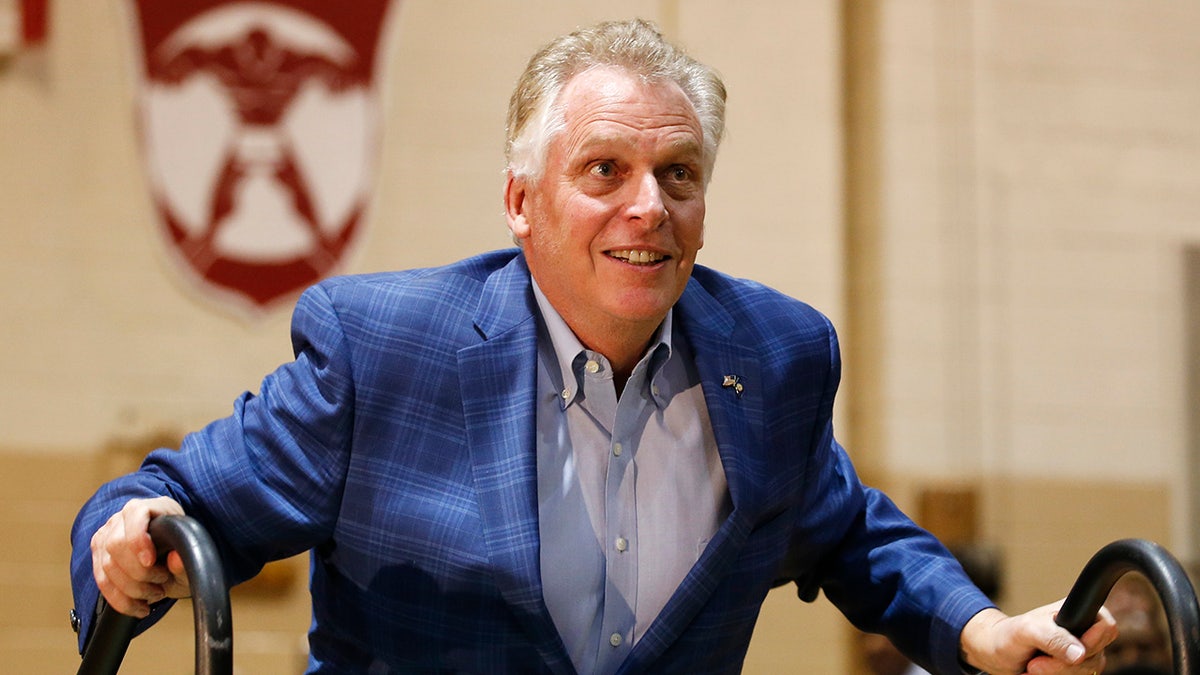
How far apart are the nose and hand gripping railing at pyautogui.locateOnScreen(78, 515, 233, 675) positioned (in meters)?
0.64

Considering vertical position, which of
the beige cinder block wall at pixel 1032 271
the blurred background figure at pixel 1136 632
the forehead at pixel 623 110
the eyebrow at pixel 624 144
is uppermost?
the forehead at pixel 623 110

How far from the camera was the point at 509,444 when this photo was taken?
1.63m

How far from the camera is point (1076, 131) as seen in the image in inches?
200

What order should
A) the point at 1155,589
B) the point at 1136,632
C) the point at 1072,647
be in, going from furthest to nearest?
the point at 1136,632 < the point at 1072,647 < the point at 1155,589

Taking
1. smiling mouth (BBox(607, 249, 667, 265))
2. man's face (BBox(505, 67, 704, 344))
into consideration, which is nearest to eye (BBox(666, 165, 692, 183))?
man's face (BBox(505, 67, 704, 344))

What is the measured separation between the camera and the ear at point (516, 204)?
1.81m

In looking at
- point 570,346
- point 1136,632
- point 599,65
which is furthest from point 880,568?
point 1136,632

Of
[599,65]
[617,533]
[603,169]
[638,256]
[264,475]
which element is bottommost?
[617,533]

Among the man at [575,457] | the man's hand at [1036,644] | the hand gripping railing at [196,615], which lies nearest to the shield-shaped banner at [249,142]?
the man at [575,457]

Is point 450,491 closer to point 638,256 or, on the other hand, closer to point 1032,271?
point 638,256

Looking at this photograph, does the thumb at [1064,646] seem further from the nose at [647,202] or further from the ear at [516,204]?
the ear at [516,204]

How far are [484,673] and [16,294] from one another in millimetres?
3375

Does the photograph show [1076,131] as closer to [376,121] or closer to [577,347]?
[376,121]

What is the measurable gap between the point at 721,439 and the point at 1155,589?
58 centimetres
